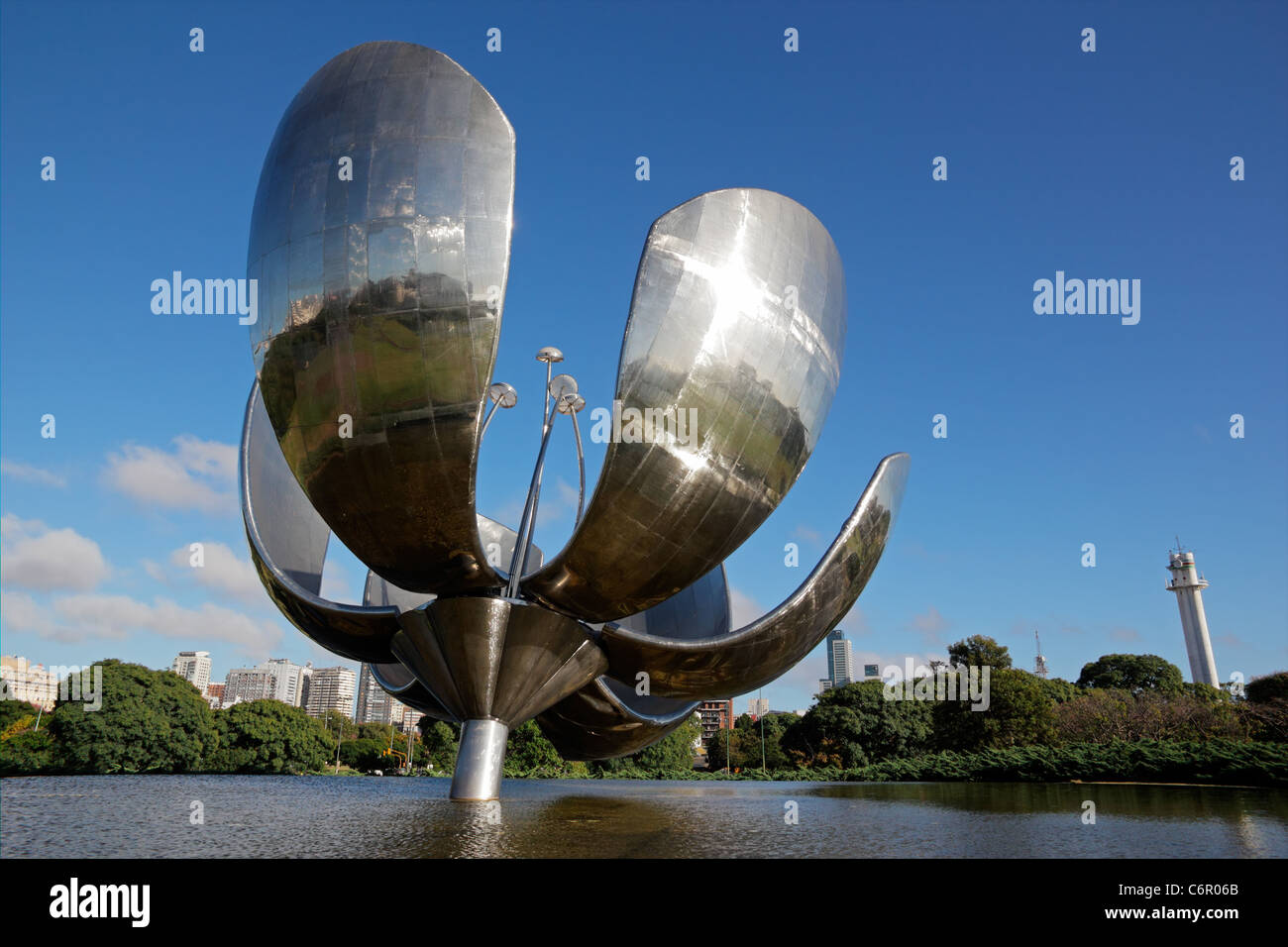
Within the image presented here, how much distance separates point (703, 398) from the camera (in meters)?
9.33

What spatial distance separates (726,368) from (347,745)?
2213 inches

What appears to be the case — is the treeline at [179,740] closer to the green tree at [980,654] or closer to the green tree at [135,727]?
the green tree at [135,727]

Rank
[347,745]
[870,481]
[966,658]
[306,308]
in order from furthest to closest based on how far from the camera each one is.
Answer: [347,745], [966,658], [870,481], [306,308]

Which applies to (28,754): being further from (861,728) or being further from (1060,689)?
(1060,689)

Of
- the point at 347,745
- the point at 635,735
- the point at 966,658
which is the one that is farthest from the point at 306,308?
the point at 347,745

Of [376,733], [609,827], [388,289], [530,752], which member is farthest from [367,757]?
[388,289]

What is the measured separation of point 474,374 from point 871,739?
39963 mm

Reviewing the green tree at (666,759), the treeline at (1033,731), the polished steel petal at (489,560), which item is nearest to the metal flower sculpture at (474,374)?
the polished steel petal at (489,560)

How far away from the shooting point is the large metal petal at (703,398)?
9.19 meters

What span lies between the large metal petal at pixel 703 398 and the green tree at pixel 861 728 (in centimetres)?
3535

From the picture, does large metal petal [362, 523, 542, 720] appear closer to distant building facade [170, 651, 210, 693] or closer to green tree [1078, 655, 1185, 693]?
green tree [1078, 655, 1185, 693]
